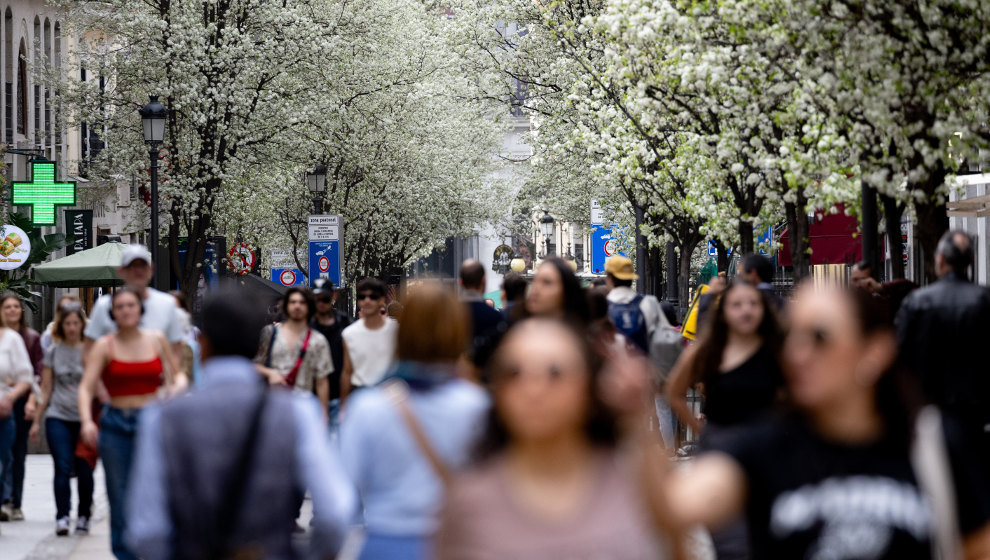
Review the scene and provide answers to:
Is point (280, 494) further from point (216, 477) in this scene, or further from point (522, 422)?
point (522, 422)

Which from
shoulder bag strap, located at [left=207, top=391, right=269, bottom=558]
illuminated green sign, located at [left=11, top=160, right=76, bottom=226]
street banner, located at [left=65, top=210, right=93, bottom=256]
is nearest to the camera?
shoulder bag strap, located at [left=207, top=391, right=269, bottom=558]

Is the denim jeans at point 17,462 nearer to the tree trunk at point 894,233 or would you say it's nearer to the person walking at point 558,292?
the person walking at point 558,292

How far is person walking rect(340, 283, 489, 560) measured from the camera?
4.95 metres

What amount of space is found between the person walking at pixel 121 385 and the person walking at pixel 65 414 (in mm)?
2616

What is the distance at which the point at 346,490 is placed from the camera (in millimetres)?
4734

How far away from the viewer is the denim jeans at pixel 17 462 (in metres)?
12.9

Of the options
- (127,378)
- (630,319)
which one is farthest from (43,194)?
(127,378)

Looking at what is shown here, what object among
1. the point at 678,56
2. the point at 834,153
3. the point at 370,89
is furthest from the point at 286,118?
the point at 834,153

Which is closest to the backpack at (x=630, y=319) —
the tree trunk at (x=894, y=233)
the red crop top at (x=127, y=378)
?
the red crop top at (x=127, y=378)

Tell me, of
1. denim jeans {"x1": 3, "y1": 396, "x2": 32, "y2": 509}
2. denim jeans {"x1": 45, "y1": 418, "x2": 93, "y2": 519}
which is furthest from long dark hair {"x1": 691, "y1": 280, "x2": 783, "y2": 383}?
denim jeans {"x1": 3, "y1": 396, "x2": 32, "y2": 509}

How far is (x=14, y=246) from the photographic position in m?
27.2

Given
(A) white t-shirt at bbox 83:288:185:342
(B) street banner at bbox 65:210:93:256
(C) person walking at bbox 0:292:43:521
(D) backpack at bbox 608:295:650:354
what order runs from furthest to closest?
1. (B) street banner at bbox 65:210:93:256
2. (C) person walking at bbox 0:292:43:521
3. (D) backpack at bbox 608:295:650:354
4. (A) white t-shirt at bbox 83:288:185:342

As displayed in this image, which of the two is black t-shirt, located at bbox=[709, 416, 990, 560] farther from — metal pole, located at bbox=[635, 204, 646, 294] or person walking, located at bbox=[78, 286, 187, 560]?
metal pole, located at bbox=[635, 204, 646, 294]

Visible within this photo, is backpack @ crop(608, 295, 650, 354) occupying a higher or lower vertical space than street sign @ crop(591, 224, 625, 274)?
lower
